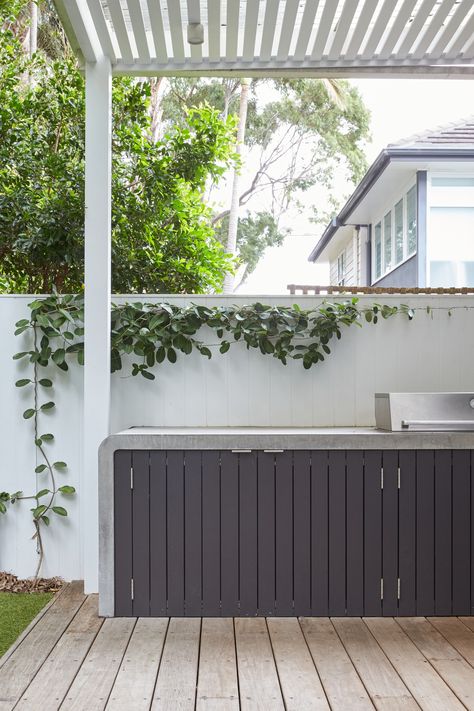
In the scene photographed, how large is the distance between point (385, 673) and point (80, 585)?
1744mm

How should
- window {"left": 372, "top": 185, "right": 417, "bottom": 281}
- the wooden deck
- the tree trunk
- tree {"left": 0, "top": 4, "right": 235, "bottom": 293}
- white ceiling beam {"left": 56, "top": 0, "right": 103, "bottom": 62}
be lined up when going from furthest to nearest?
the tree trunk, window {"left": 372, "top": 185, "right": 417, "bottom": 281}, tree {"left": 0, "top": 4, "right": 235, "bottom": 293}, white ceiling beam {"left": 56, "top": 0, "right": 103, "bottom": 62}, the wooden deck

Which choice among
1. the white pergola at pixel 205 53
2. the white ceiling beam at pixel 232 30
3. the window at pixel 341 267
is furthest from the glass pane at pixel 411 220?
the white ceiling beam at pixel 232 30

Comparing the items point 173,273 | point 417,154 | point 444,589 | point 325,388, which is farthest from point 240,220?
point 444,589

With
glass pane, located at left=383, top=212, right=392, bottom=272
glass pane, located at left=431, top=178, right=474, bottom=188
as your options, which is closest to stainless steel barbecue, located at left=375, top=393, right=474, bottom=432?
glass pane, located at left=431, top=178, right=474, bottom=188

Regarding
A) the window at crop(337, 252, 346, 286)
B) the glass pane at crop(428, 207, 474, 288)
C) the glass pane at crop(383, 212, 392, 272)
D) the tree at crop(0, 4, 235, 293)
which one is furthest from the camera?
the window at crop(337, 252, 346, 286)

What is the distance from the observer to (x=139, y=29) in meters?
3.23

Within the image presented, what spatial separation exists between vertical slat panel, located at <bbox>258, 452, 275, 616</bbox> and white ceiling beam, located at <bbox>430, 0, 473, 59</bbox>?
2.07 metres

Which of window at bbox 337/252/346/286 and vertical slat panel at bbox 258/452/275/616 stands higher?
window at bbox 337/252/346/286

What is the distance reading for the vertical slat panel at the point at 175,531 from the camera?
326 cm

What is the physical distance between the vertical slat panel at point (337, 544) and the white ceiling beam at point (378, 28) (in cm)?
197

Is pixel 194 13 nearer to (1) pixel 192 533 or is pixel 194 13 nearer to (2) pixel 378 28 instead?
(2) pixel 378 28

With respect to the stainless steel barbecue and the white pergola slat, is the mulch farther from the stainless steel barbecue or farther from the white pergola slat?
the white pergola slat

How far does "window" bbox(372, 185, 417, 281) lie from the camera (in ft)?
27.2

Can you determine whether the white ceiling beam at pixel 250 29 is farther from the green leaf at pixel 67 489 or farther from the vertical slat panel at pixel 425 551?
the green leaf at pixel 67 489
